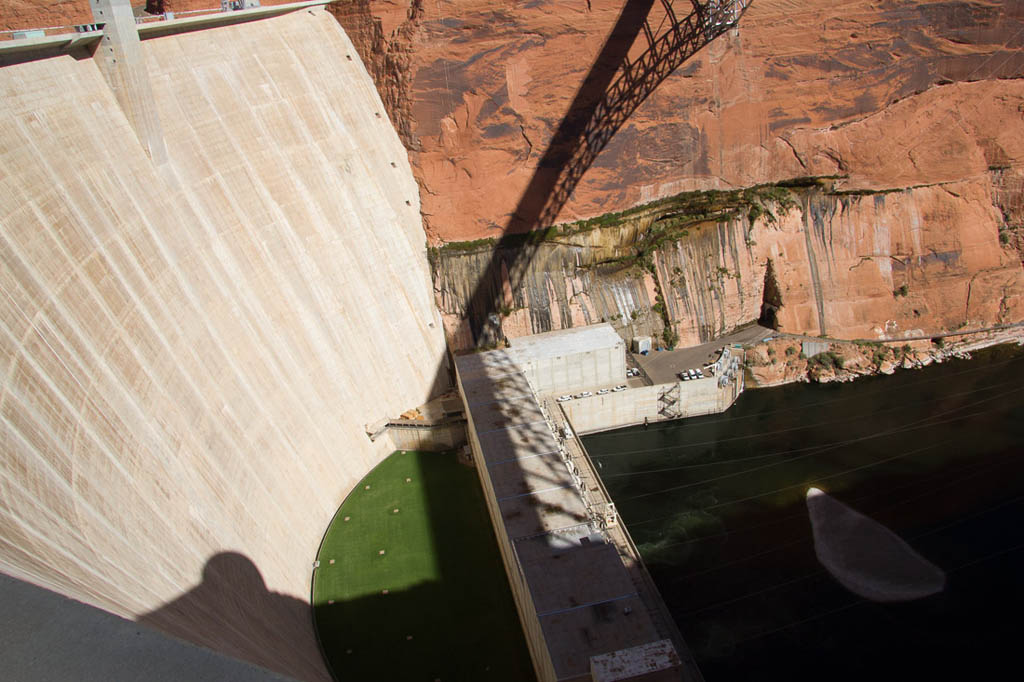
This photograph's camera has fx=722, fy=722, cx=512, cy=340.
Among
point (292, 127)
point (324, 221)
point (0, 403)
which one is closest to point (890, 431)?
point (324, 221)

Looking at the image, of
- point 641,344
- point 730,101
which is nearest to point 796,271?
point 641,344

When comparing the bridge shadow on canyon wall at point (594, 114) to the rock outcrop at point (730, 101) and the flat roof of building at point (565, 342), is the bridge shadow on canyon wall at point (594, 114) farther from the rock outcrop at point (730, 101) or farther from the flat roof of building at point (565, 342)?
the flat roof of building at point (565, 342)

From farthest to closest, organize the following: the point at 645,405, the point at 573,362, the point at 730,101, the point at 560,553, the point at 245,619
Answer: the point at 730,101, the point at 645,405, the point at 573,362, the point at 560,553, the point at 245,619

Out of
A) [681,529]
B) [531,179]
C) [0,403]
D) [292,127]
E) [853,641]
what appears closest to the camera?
[0,403]

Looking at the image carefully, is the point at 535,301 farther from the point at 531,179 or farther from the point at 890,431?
the point at 890,431

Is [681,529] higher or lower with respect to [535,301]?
lower

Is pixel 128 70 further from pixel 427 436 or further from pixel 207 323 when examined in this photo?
pixel 427 436

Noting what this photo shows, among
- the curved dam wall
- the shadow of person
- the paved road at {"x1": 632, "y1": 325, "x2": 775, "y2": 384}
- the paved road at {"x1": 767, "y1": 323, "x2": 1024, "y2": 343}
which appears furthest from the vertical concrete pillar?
the paved road at {"x1": 767, "y1": 323, "x2": 1024, "y2": 343}
